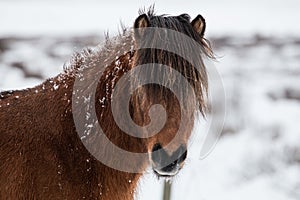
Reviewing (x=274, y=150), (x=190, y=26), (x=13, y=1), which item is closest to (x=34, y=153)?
(x=190, y=26)

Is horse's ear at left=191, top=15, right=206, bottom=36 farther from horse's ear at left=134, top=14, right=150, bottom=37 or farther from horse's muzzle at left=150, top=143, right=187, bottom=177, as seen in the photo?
horse's muzzle at left=150, top=143, right=187, bottom=177

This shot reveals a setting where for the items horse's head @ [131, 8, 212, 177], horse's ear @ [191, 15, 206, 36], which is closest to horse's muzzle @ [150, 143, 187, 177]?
horse's head @ [131, 8, 212, 177]

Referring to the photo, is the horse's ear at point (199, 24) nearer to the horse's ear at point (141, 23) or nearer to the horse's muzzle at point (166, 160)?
the horse's ear at point (141, 23)

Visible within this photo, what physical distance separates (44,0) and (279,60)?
1683 centimetres

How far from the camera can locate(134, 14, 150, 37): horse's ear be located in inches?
131

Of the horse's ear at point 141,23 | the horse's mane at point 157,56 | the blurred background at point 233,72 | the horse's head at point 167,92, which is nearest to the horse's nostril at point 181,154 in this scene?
the horse's head at point 167,92

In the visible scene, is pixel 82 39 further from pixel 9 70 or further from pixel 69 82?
pixel 69 82

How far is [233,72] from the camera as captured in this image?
1397cm

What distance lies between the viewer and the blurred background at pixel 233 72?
28.8 ft

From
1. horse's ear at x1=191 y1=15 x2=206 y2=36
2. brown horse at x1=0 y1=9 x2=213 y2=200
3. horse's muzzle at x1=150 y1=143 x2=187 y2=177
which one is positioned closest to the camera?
horse's muzzle at x1=150 y1=143 x2=187 y2=177

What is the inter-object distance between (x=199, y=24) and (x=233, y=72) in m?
10.6

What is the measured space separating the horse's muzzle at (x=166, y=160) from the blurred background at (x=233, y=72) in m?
0.61

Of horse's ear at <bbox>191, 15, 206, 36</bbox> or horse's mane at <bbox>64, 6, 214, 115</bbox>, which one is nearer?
Result: horse's mane at <bbox>64, 6, 214, 115</bbox>

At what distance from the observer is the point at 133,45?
3488 mm
